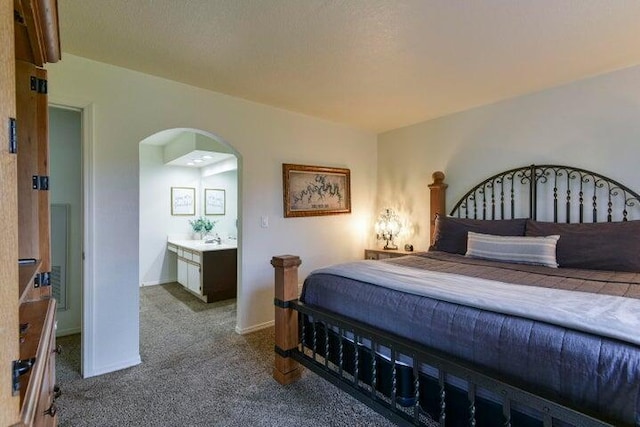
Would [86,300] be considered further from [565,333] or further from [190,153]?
[565,333]

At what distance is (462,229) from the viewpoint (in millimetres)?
3102

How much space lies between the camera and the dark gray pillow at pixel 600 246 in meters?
2.19

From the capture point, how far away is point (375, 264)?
230cm

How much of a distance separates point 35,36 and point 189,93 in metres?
1.82

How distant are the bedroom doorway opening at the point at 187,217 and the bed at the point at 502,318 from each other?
224 cm

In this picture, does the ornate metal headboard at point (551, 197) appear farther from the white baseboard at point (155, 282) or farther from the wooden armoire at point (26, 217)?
the white baseboard at point (155, 282)

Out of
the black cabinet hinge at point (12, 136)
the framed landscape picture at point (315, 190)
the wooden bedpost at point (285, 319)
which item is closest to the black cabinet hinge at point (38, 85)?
the black cabinet hinge at point (12, 136)

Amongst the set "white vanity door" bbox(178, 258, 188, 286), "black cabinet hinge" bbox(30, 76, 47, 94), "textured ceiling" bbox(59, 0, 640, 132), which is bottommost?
"white vanity door" bbox(178, 258, 188, 286)

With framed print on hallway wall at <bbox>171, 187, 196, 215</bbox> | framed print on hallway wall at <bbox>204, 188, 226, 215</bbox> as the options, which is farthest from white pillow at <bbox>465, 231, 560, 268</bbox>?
framed print on hallway wall at <bbox>171, 187, 196, 215</bbox>

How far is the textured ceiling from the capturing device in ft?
5.83

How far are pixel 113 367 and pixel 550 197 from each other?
3.92m

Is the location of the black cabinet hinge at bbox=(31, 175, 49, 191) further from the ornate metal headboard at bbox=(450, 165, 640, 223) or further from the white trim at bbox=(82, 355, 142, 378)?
the ornate metal headboard at bbox=(450, 165, 640, 223)

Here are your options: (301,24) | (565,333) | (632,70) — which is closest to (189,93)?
(301,24)

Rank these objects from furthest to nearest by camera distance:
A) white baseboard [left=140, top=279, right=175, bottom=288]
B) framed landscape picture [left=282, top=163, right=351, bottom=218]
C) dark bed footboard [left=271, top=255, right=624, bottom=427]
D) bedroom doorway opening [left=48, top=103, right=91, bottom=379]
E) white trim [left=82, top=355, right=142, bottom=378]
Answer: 1. white baseboard [left=140, top=279, right=175, bottom=288]
2. framed landscape picture [left=282, top=163, right=351, bottom=218]
3. bedroom doorway opening [left=48, top=103, right=91, bottom=379]
4. white trim [left=82, top=355, right=142, bottom=378]
5. dark bed footboard [left=271, top=255, right=624, bottom=427]
